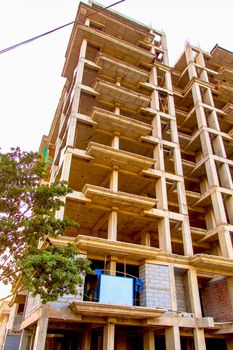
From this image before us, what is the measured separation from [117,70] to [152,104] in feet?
16.3

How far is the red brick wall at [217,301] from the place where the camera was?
20722 mm

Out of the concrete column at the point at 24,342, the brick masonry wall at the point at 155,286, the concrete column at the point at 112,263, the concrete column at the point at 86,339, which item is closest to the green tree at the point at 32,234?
the concrete column at the point at 112,263

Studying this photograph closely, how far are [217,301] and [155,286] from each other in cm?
674

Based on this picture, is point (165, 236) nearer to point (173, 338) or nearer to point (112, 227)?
point (112, 227)

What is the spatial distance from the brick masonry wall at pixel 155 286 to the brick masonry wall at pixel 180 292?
2.38 m

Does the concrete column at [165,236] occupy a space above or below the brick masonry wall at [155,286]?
above

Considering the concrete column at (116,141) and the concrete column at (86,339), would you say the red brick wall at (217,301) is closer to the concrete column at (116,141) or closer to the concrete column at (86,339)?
the concrete column at (86,339)

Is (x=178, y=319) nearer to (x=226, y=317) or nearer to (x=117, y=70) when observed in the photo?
(x=226, y=317)

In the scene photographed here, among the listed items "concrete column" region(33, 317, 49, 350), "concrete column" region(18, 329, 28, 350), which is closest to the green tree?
"concrete column" region(33, 317, 49, 350)

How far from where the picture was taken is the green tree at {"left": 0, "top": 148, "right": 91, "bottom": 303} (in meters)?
11.8

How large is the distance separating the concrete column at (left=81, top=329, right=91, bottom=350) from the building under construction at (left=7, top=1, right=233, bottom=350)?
8cm

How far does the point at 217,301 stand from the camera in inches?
863

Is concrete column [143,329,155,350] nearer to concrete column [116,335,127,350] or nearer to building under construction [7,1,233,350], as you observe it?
building under construction [7,1,233,350]

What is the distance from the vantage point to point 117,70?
28.1 metres
